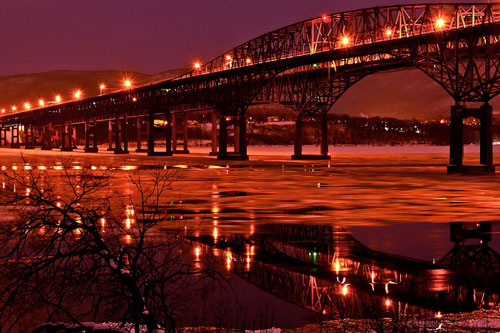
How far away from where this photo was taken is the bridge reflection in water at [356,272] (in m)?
10.8

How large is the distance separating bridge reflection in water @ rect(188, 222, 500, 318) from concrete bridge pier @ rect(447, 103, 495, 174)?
39.3 meters

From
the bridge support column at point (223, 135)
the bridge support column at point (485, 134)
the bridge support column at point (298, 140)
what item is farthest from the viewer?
the bridge support column at point (223, 135)

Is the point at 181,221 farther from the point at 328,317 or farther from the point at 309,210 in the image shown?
the point at 328,317

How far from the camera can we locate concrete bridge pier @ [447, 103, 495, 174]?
56972 millimetres

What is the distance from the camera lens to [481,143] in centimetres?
5944

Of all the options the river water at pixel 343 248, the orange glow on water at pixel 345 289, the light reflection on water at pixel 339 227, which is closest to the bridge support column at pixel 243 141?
the light reflection on water at pixel 339 227

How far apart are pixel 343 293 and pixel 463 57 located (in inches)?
2186

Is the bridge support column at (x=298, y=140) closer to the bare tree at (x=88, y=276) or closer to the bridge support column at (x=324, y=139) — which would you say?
the bridge support column at (x=324, y=139)

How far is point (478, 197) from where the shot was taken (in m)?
32.5

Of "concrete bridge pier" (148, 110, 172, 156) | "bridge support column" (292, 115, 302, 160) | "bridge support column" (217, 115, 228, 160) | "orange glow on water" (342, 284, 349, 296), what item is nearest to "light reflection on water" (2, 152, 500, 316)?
"orange glow on water" (342, 284, 349, 296)

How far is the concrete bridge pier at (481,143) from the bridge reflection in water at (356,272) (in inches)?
1545

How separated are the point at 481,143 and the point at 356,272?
162ft

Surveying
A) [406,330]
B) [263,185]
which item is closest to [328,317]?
[406,330]

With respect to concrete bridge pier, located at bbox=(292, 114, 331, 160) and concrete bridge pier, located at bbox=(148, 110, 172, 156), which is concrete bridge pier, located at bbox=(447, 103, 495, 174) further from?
concrete bridge pier, located at bbox=(148, 110, 172, 156)
